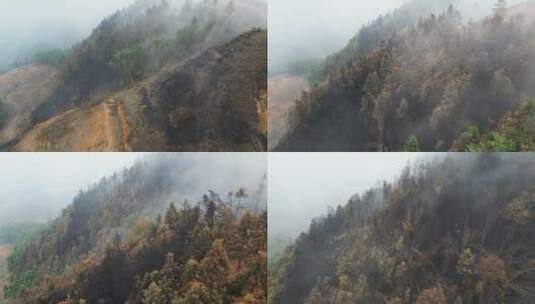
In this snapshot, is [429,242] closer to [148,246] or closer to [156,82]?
[148,246]

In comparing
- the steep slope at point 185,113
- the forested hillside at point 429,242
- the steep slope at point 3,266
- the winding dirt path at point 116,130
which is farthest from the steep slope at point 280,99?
the steep slope at point 3,266

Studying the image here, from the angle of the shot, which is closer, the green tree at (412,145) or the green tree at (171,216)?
the green tree at (412,145)

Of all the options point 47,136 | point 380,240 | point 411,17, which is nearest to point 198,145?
point 47,136

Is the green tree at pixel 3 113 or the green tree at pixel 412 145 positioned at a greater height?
the green tree at pixel 3 113

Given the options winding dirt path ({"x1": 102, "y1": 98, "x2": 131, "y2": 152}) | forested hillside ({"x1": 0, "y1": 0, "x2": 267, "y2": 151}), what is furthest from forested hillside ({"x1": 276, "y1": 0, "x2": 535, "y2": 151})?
winding dirt path ({"x1": 102, "y1": 98, "x2": 131, "y2": 152})

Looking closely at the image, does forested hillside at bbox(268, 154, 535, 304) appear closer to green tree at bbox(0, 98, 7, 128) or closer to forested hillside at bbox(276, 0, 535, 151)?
forested hillside at bbox(276, 0, 535, 151)

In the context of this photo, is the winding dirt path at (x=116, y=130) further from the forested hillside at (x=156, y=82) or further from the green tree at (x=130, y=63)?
the green tree at (x=130, y=63)

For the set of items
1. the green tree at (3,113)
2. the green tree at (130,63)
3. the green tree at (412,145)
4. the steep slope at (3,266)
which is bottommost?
the steep slope at (3,266)
